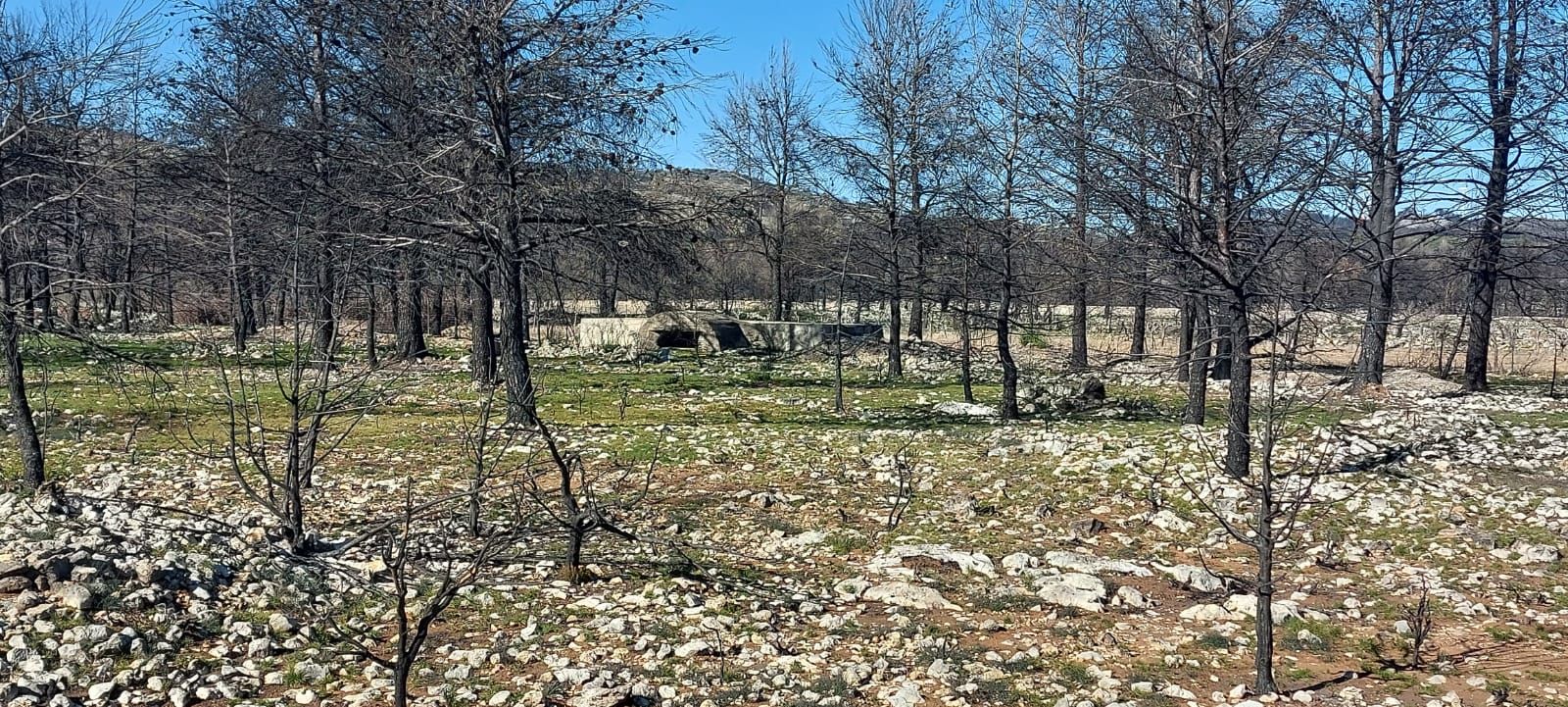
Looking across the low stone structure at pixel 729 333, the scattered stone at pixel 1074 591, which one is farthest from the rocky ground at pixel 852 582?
the low stone structure at pixel 729 333

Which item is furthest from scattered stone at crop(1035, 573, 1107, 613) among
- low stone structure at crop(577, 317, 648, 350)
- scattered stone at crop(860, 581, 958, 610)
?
low stone structure at crop(577, 317, 648, 350)

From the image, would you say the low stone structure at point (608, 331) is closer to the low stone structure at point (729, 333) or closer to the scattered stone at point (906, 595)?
the low stone structure at point (729, 333)

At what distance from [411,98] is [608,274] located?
141 inches

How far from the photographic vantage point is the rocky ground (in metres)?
4.46

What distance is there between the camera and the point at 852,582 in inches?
235

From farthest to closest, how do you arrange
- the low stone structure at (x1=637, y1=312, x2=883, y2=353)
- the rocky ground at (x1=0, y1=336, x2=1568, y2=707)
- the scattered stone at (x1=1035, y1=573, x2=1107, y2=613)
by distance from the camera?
the low stone structure at (x1=637, y1=312, x2=883, y2=353)
the scattered stone at (x1=1035, y1=573, x2=1107, y2=613)
the rocky ground at (x1=0, y1=336, x2=1568, y2=707)

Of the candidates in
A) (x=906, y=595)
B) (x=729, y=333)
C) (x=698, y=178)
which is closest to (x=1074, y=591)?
(x=906, y=595)

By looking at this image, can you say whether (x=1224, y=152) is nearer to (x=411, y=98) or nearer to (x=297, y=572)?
(x=297, y=572)

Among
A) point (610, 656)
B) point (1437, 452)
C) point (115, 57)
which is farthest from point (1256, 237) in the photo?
point (115, 57)

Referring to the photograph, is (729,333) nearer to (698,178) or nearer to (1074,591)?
(698,178)

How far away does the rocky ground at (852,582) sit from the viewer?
446 centimetres

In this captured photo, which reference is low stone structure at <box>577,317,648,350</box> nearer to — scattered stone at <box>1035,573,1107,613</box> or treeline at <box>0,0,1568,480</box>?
treeline at <box>0,0,1568,480</box>

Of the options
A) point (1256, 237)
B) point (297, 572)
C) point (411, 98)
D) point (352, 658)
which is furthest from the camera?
point (411, 98)

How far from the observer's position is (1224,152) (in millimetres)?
7082
